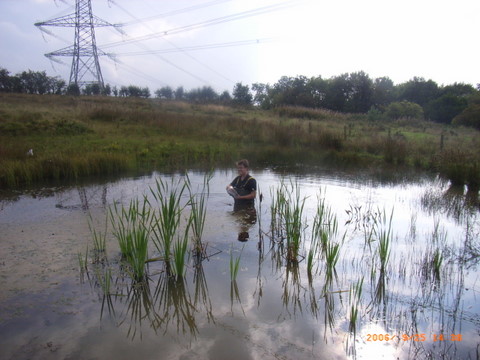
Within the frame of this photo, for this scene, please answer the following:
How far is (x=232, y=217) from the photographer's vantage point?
9281 millimetres

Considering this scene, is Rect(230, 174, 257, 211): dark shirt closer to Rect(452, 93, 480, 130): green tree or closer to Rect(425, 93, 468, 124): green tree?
Rect(452, 93, 480, 130): green tree

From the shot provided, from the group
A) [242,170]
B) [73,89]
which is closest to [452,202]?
[242,170]

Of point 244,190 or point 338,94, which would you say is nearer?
point 244,190

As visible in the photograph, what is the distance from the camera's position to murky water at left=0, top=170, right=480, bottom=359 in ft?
13.9

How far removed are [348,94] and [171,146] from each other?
4553 cm

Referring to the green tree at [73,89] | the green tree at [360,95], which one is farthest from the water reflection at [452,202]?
the green tree at [360,95]

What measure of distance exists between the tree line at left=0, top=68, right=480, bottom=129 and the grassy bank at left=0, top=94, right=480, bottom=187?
57.5 ft

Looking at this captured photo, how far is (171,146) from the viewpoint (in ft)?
68.6

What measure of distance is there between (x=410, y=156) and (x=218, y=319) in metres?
17.0

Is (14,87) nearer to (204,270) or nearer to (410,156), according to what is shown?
(410,156)

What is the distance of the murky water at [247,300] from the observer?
423 cm

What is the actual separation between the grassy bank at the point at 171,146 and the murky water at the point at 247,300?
5.84 metres
